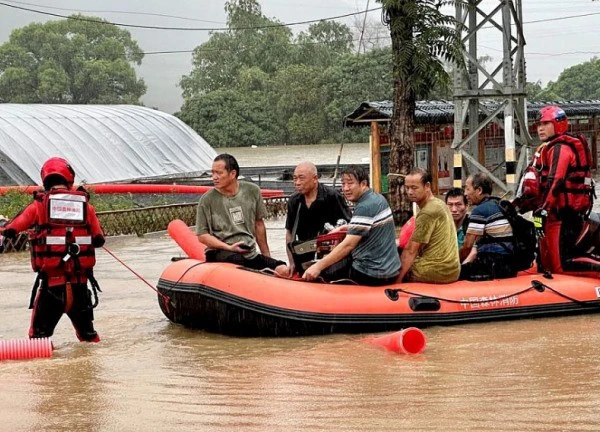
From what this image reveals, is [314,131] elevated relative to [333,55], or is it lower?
lower

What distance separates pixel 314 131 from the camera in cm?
6334

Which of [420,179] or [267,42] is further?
[267,42]

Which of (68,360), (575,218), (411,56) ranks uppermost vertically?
(411,56)

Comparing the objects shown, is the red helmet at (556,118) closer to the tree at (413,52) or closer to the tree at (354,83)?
the tree at (413,52)

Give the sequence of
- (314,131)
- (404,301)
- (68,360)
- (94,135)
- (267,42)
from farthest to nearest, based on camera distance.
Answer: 1. (267,42)
2. (314,131)
3. (94,135)
4. (404,301)
5. (68,360)

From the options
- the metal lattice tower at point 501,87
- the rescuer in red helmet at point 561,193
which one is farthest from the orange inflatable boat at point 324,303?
the metal lattice tower at point 501,87

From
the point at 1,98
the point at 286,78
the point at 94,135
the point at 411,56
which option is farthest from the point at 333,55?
the point at 411,56

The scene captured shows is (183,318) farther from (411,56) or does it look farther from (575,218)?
(411,56)

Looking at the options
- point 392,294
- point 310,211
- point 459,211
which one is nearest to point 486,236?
point 459,211

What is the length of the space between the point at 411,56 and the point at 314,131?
144 ft

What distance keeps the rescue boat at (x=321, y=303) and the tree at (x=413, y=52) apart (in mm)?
9838

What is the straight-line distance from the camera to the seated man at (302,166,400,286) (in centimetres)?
939

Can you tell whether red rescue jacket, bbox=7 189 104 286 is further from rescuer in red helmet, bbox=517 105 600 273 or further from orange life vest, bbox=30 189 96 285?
rescuer in red helmet, bbox=517 105 600 273

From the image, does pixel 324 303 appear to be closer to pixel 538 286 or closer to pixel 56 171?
pixel 538 286
